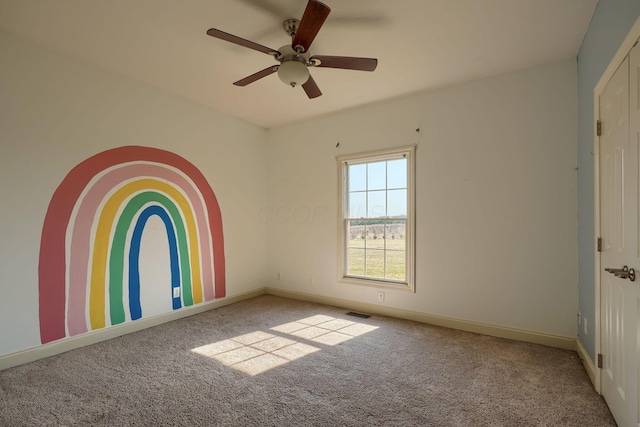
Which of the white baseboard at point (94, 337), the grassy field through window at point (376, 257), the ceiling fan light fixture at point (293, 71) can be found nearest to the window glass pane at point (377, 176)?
the grassy field through window at point (376, 257)

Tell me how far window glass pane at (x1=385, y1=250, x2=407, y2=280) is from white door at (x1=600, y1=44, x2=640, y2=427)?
1976 millimetres

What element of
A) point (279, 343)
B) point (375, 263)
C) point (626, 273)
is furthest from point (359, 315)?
point (626, 273)

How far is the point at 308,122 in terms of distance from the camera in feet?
15.3

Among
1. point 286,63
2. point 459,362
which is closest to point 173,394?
point 459,362

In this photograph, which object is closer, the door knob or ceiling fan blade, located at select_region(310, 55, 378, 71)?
the door knob

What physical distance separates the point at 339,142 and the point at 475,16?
2.26m

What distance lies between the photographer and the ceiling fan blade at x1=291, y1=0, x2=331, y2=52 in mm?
1789

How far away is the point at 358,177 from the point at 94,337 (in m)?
3.46

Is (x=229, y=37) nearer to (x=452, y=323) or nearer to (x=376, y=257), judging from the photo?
(x=376, y=257)

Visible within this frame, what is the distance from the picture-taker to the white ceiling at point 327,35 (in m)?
2.24

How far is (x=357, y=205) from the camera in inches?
169

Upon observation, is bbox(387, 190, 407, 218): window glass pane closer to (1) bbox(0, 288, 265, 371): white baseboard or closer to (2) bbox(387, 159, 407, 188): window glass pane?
(2) bbox(387, 159, 407, 188): window glass pane

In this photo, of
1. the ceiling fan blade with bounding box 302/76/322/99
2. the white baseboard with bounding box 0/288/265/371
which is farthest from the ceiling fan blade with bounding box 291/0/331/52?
the white baseboard with bounding box 0/288/265/371

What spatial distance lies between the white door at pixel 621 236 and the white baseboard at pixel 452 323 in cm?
90
